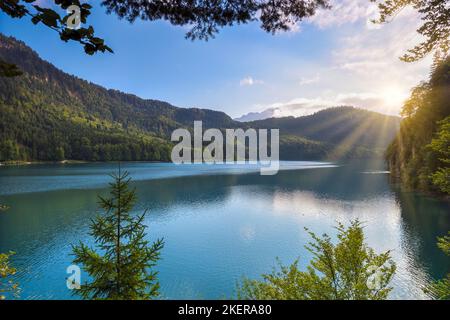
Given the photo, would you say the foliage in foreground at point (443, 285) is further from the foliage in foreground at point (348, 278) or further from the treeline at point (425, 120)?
the treeline at point (425, 120)

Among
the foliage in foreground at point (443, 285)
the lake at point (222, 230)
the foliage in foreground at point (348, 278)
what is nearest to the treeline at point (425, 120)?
the lake at point (222, 230)

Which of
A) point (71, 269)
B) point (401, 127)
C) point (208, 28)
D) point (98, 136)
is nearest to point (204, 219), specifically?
point (71, 269)

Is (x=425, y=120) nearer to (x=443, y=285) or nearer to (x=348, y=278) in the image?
(x=443, y=285)

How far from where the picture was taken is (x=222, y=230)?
3628cm

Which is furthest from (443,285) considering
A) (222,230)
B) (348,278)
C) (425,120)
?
(425,120)

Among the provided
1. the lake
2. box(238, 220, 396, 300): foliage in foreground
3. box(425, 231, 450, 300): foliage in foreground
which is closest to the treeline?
the lake

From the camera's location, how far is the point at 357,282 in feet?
40.4

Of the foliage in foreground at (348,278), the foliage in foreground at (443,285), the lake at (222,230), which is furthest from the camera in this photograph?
the lake at (222,230)

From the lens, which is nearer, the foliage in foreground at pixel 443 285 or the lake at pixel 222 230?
the foliage in foreground at pixel 443 285

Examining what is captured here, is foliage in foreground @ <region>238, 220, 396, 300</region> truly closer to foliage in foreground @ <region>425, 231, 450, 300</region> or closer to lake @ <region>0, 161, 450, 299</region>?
foliage in foreground @ <region>425, 231, 450, 300</region>

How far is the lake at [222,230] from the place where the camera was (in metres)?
22.2

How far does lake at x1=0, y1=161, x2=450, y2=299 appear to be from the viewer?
22.2 m

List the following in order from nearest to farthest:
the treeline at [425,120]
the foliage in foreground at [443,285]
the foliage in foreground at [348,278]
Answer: the foliage in foreground at [443,285] → the foliage in foreground at [348,278] → the treeline at [425,120]
